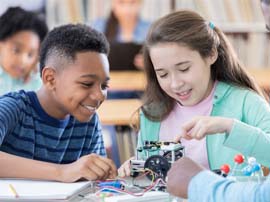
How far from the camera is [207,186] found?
3.53 feet

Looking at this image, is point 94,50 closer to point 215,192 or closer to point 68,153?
point 68,153

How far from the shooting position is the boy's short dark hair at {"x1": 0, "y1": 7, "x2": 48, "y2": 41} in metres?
3.22

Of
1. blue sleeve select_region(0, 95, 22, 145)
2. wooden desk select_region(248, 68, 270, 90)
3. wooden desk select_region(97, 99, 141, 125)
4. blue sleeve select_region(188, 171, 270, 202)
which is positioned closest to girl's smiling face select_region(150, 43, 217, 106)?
blue sleeve select_region(0, 95, 22, 145)

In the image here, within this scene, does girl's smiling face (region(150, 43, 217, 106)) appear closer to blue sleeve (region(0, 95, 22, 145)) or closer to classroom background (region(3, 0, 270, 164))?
blue sleeve (region(0, 95, 22, 145))

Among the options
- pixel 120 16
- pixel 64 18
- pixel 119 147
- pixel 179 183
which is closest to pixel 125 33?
pixel 120 16

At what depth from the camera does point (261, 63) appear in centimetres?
331

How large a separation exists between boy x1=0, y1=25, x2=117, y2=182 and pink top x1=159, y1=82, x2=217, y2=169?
228 mm

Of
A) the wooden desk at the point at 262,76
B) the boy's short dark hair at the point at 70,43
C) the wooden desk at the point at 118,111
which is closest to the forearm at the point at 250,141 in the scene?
the boy's short dark hair at the point at 70,43

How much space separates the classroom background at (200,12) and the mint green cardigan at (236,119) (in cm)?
145

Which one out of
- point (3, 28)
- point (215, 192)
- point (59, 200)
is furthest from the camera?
point (3, 28)

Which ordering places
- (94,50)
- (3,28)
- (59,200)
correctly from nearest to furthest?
(59,200)
(94,50)
(3,28)

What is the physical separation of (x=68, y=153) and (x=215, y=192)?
78 centimetres

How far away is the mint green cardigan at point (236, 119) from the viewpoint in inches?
59.7

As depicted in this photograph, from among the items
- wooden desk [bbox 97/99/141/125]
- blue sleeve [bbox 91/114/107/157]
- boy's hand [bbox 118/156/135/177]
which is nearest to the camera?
boy's hand [bbox 118/156/135/177]
